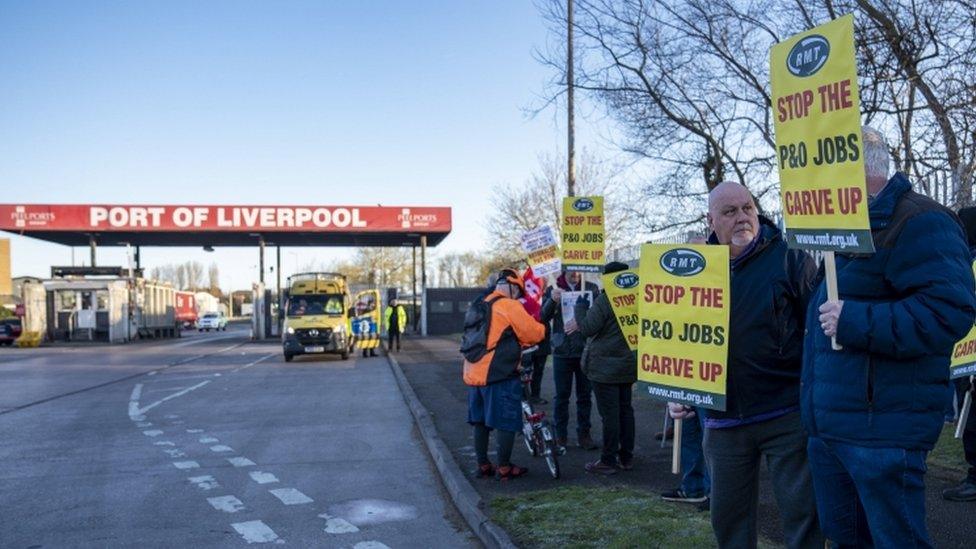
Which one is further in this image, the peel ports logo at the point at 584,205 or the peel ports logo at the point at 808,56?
the peel ports logo at the point at 584,205

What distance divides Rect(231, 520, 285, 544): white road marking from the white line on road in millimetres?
704

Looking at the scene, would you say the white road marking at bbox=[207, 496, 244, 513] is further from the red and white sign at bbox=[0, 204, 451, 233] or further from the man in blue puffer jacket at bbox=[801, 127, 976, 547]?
the red and white sign at bbox=[0, 204, 451, 233]

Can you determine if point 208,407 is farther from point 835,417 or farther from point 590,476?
point 835,417

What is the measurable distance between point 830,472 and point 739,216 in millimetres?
1297

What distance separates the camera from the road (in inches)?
275

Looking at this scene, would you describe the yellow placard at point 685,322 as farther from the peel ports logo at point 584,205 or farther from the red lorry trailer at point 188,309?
the red lorry trailer at point 188,309

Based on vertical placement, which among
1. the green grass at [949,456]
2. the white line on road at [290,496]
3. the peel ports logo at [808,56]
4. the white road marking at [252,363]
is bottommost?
the white road marking at [252,363]

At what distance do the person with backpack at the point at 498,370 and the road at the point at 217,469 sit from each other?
0.70m

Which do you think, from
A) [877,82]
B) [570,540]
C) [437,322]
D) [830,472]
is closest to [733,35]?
[877,82]

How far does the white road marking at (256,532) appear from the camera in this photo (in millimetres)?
6707

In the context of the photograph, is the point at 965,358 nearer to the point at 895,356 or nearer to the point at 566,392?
the point at 895,356

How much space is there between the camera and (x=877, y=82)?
13359mm

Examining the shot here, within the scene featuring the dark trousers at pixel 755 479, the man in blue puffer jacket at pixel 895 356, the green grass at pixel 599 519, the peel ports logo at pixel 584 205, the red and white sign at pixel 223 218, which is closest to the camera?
the man in blue puffer jacket at pixel 895 356

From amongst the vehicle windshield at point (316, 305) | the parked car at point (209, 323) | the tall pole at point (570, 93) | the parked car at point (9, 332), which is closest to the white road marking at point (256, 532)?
the tall pole at point (570, 93)
